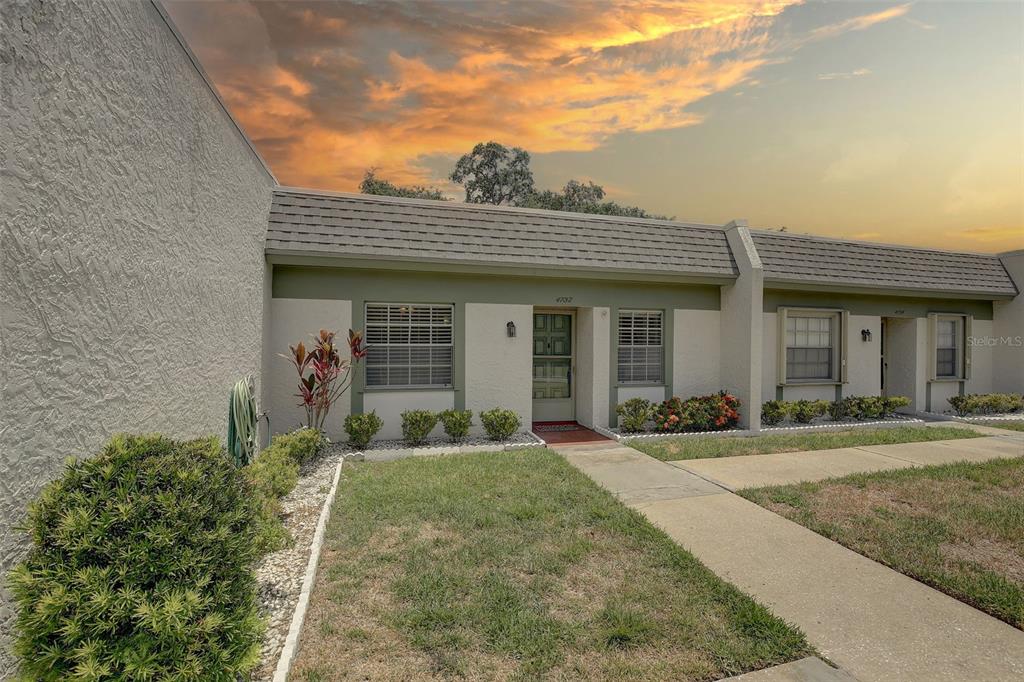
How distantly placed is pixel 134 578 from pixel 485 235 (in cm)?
734

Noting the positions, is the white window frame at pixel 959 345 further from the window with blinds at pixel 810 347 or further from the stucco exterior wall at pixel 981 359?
the window with blinds at pixel 810 347

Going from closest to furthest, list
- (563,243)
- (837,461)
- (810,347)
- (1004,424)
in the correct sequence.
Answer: (837,461) → (563,243) → (1004,424) → (810,347)

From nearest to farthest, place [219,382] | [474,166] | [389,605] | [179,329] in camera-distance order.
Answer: [389,605] → [179,329] → [219,382] → [474,166]

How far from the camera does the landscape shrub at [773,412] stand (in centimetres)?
1005

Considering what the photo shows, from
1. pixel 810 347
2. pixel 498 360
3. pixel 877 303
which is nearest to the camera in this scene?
pixel 498 360

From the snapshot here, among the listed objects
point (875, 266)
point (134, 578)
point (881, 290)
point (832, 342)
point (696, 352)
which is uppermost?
point (875, 266)

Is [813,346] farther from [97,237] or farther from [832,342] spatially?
[97,237]

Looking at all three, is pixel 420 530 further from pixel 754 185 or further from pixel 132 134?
pixel 754 185

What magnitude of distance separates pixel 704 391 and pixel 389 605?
8.53 metres

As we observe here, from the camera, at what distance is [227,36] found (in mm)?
6762

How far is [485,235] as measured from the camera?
857 centimetres

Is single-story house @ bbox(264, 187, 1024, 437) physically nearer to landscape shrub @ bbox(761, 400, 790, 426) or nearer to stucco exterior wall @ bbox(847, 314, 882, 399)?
stucco exterior wall @ bbox(847, 314, 882, 399)

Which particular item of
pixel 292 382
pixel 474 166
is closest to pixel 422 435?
pixel 292 382

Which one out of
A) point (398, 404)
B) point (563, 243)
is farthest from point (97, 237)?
point (563, 243)
